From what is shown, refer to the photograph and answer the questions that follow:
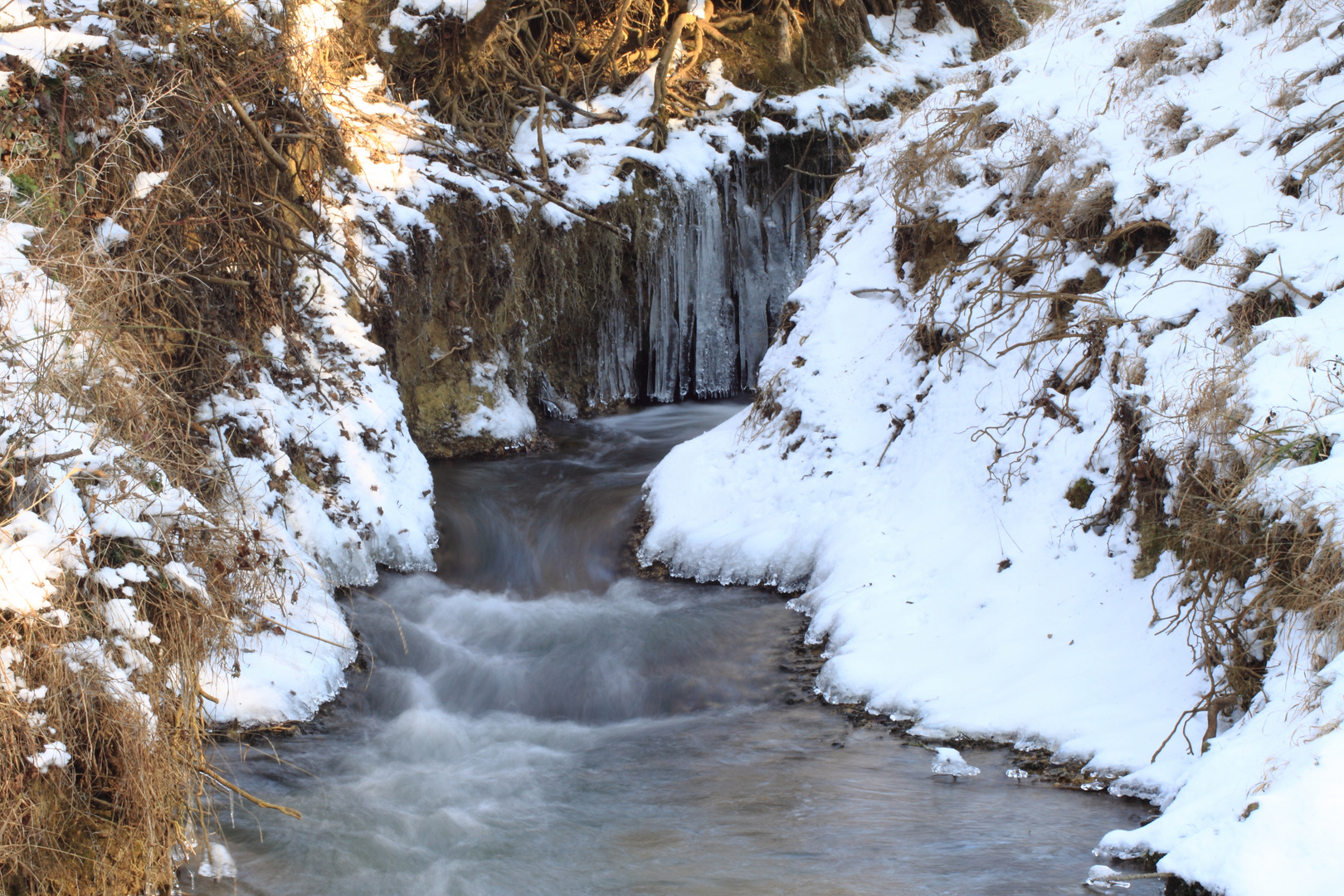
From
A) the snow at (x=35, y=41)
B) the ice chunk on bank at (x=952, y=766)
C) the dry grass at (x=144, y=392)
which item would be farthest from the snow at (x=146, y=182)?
the ice chunk on bank at (x=952, y=766)

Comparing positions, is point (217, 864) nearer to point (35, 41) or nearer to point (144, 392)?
point (144, 392)

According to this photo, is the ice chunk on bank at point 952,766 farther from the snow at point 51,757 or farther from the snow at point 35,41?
the snow at point 35,41

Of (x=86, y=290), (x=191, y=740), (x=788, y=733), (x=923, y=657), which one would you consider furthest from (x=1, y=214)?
(x=923, y=657)

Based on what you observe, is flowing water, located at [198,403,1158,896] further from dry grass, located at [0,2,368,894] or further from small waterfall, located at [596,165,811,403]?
small waterfall, located at [596,165,811,403]

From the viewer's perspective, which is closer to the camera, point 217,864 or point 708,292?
point 217,864

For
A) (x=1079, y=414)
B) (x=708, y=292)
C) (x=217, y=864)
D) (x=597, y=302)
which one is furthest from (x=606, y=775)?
(x=708, y=292)

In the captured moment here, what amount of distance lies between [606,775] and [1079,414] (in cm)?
306

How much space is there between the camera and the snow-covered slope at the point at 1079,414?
11.1 feet

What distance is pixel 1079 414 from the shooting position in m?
5.05

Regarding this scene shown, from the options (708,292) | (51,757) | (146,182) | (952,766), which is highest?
(146,182)

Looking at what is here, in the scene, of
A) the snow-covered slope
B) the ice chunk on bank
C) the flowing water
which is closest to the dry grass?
the flowing water

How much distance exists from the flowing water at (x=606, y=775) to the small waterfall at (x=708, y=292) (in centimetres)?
406

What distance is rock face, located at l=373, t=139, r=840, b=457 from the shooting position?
8375mm

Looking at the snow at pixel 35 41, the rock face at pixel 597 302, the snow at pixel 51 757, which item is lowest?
the snow at pixel 51 757
